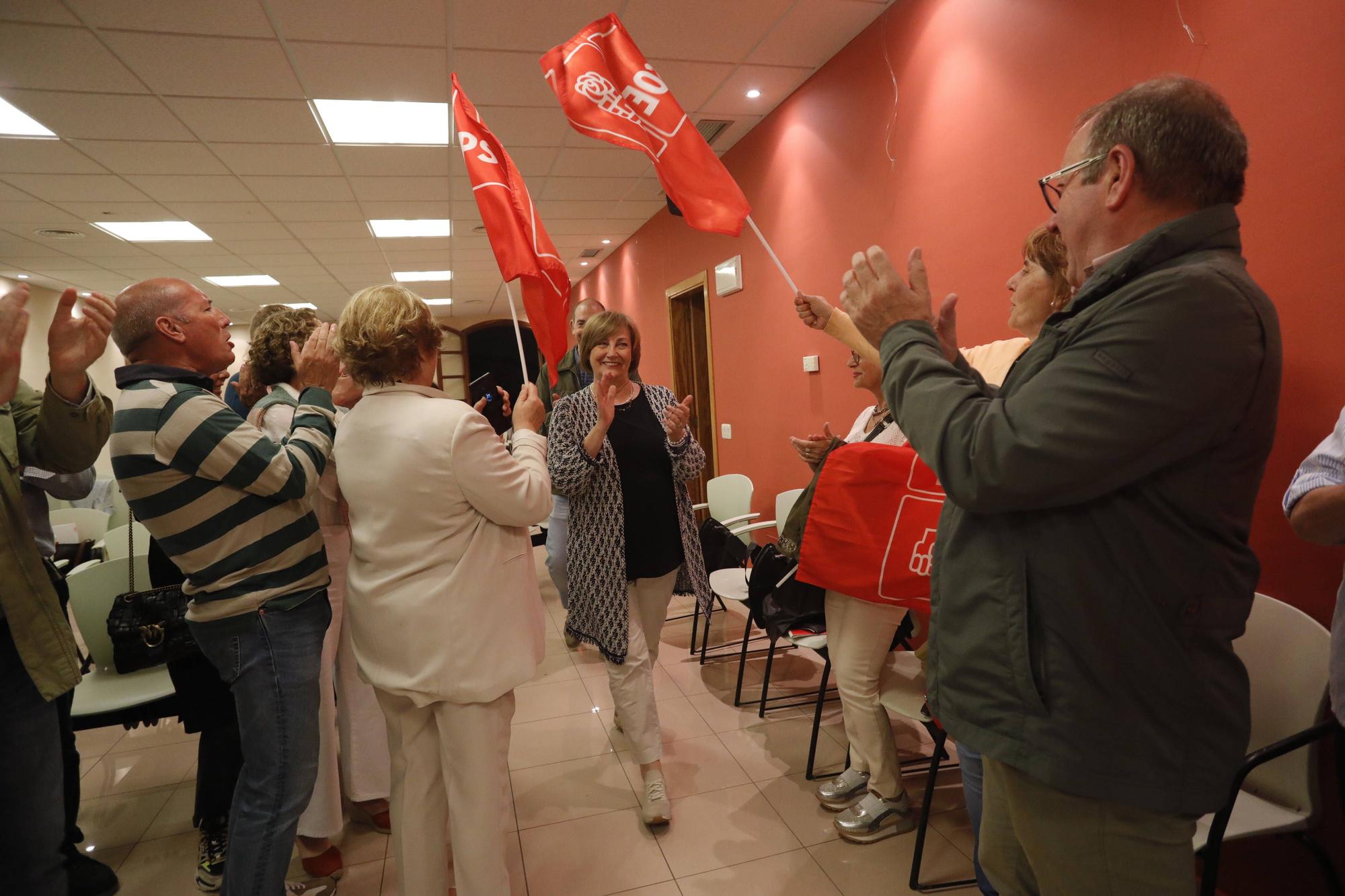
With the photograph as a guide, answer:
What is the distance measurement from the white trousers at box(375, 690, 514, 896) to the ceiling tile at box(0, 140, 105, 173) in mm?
4502

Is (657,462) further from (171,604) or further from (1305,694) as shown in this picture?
(1305,694)

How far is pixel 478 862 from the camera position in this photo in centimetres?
160

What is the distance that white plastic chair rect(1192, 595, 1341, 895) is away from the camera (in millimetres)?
1348

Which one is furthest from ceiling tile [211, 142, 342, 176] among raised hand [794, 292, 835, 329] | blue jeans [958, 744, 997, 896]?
blue jeans [958, 744, 997, 896]

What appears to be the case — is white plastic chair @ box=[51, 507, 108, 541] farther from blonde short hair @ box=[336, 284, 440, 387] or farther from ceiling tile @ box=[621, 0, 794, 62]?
ceiling tile @ box=[621, 0, 794, 62]

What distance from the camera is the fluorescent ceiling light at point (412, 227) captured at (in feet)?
19.8

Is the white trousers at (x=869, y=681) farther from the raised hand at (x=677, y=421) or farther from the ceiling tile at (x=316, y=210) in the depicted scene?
the ceiling tile at (x=316, y=210)

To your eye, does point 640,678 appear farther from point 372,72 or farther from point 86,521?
point 86,521

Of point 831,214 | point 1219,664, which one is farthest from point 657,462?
point 831,214

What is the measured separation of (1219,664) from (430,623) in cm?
138

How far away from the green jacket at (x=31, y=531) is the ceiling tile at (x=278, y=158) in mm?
3165

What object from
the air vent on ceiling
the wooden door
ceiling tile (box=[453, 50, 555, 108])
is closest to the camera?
ceiling tile (box=[453, 50, 555, 108])

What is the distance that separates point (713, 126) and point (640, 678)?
3.58 meters

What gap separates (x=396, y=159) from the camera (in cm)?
452
